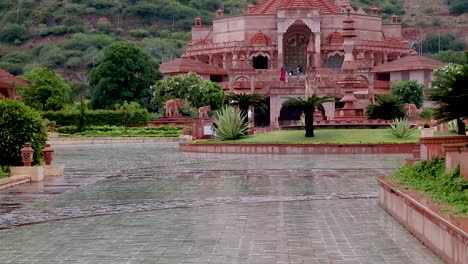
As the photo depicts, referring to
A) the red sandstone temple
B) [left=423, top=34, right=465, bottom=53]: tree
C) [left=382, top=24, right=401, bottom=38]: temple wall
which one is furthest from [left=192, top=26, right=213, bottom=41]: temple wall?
[left=423, top=34, right=465, bottom=53]: tree

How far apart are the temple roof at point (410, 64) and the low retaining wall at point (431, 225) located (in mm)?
54302

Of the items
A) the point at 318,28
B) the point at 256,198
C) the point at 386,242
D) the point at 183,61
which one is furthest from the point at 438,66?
the point at 386,242

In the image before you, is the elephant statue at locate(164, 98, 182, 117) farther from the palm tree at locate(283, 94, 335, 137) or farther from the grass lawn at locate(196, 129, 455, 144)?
the palm tree at locate(283, 94, 335, 137)

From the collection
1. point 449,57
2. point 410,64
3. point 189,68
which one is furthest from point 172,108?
point 449,57

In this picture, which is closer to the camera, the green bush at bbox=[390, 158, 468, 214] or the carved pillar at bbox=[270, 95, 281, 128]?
the green bush at bbox=[390, 158, 468, 214]

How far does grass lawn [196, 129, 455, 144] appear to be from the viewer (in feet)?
98.2

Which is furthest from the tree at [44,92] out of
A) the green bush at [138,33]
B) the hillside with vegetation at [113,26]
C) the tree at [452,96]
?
the green bush at [138,33]

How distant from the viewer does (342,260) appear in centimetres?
930

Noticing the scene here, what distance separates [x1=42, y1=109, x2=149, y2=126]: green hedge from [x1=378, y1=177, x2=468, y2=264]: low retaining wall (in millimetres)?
38961

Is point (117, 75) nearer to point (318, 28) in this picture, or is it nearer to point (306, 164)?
point (318, 28)

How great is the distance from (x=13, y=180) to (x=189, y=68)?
48.2 m

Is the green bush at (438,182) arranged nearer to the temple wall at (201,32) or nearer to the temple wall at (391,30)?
the temple wall at (201,32)

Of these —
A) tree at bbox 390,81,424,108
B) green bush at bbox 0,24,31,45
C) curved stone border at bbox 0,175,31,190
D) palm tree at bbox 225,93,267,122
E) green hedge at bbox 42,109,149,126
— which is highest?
green bush at bbox 0,24,31,45

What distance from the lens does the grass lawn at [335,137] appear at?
29.9m
